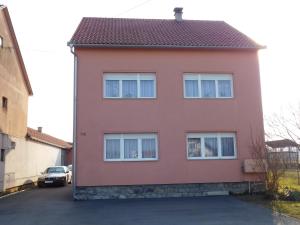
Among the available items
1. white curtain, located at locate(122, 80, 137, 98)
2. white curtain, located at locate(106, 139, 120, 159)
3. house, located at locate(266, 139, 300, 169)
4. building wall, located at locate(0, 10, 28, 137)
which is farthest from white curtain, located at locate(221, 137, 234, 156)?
building wall, located at locate(0, 10, 28, 137)

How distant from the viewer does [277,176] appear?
55.1 ft

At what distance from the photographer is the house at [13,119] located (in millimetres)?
21844

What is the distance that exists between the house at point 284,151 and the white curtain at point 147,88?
234 inches

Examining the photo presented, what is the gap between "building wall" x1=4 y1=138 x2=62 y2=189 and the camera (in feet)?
74.1

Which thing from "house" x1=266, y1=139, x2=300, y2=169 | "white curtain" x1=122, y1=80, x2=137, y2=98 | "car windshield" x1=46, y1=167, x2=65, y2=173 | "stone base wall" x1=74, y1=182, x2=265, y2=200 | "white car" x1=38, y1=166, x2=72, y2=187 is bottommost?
"stone base wall" x1=74, y1=182, x2=265, y2=200

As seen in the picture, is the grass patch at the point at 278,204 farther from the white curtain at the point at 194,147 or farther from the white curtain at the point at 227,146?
the white curtain at the point at 194,147

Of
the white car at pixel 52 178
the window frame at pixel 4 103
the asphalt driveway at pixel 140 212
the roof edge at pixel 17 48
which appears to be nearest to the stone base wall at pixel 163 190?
the asphalt driveway at pixel 140 212

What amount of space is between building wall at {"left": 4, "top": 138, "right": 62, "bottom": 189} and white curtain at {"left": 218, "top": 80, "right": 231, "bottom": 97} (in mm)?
12360

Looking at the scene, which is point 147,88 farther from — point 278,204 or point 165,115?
point 278,204

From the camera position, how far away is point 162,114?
18359 mm

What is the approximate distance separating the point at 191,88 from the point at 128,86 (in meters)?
3.07

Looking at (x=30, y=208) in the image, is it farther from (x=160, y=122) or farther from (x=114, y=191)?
(x=160, y=122)

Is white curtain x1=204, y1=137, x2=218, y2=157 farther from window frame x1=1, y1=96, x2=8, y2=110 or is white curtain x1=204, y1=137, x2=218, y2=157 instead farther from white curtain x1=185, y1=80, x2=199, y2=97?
window frame x1=1, y1=96, x2=8, y2=110

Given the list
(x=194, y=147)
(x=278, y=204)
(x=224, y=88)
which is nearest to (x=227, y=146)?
(x=194, y=147)
